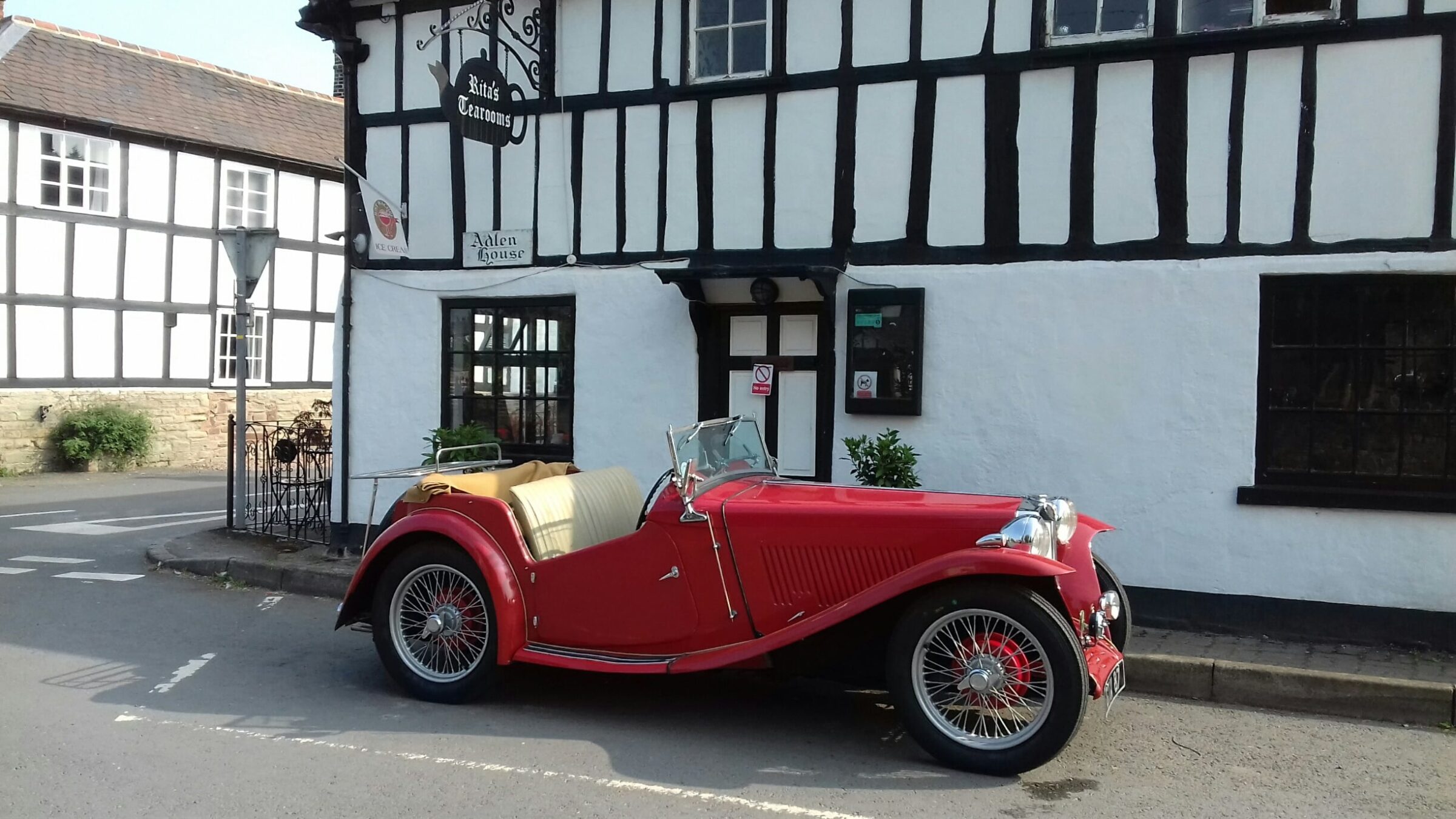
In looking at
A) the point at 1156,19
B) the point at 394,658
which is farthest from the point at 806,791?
the point at 1156,19

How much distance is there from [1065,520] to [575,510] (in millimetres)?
2625

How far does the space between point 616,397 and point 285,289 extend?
47.3ft

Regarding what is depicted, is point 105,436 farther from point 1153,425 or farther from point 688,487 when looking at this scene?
point 1153,425

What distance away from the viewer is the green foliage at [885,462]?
7.46 metres

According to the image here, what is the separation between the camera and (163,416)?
18484mm

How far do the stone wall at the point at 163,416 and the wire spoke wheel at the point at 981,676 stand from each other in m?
16.8

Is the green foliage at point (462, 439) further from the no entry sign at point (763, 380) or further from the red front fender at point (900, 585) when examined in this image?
the red front fender at point (900, 585)

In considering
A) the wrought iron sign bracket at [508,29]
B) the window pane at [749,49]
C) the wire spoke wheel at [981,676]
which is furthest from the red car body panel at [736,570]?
the wrought iron sign bracket at [508,29]

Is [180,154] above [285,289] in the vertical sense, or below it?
above

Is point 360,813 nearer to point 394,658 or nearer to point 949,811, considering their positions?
point 394,658

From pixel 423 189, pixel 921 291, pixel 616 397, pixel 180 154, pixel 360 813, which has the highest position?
pixel 180 154

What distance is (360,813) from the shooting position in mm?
3996

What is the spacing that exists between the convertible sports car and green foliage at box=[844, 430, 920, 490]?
1.59 meters

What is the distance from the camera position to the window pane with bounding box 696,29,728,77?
863 cm
